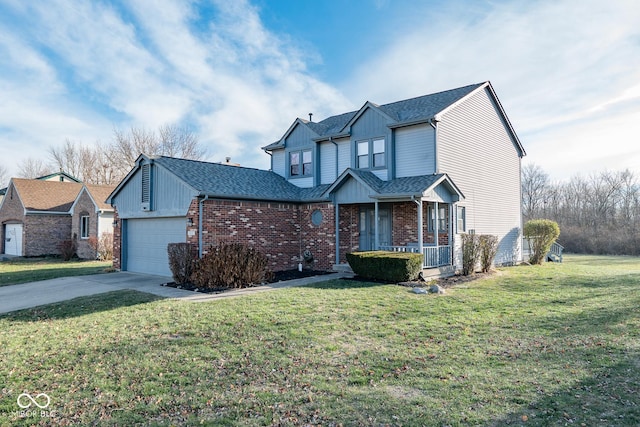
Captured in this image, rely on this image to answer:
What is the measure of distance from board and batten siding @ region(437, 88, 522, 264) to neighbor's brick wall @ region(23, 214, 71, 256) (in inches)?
1017

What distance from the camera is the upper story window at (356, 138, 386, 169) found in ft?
51.4

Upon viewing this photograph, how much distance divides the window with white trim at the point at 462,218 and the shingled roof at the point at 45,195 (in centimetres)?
2603

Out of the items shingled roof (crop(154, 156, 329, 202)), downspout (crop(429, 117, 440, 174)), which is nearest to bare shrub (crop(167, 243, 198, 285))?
shingled roof (crop(154, 156, 329, 202))

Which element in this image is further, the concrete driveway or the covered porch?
the covered porch

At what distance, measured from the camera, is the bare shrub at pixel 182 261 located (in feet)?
40.5

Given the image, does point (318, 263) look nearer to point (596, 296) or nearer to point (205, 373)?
point (596, 296)

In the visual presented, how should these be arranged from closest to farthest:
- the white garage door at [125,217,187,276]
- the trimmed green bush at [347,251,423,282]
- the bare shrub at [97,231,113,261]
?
the trimmed green bush at [347,251,423,282] < the white garage door at [125,217,187,276] < the bare shrub at [97,231,113,261]

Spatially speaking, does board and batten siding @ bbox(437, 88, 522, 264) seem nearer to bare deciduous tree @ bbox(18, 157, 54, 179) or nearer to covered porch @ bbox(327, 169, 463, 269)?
covered porch @ bbox(327, 169, 463, 269)

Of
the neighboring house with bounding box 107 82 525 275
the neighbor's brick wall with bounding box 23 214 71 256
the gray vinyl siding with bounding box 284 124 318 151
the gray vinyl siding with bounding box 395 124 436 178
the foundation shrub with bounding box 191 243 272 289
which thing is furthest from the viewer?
the neighbor's brick wall with bounding box 23 214 71 256

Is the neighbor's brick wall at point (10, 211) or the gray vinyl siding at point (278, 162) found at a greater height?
the gray vinyl siding at point (278, 162)

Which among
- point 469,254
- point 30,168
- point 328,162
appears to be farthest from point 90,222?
point 30,168

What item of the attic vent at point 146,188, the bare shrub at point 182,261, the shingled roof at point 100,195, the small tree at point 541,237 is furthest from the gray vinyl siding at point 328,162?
the shingled roof at point 100,195

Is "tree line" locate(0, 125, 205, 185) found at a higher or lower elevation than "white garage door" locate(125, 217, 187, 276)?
higher

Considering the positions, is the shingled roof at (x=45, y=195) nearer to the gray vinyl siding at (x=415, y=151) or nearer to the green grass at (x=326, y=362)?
the green grass at (x=326, y=362)
